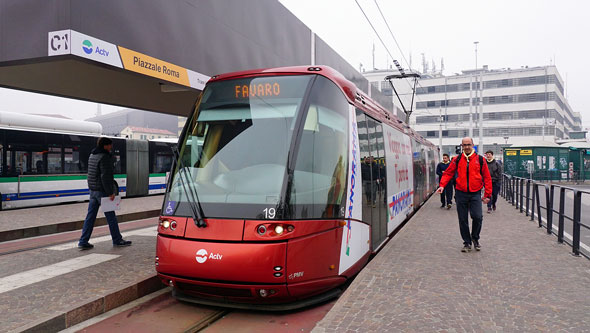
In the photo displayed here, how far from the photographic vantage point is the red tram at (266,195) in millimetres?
A: 4340

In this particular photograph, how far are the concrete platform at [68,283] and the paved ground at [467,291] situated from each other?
8.10 ft

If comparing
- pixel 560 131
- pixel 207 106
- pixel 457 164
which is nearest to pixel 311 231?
pixel 207 106

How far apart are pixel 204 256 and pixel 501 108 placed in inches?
3140

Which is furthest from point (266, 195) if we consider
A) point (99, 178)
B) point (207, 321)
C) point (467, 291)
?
point (99, 178)

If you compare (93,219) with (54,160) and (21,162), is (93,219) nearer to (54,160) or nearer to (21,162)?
(21,162)

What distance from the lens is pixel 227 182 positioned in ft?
15.6

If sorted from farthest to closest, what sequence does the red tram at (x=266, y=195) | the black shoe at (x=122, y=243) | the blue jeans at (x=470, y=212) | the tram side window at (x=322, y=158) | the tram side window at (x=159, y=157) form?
the tram side window at (x=159, y=157)
the black shoe at (x=122, y=243)
the blue jeans at (x=470, y=212)
the tram side window at (x=322, y=158)
the red tram at (x=266, y=195)

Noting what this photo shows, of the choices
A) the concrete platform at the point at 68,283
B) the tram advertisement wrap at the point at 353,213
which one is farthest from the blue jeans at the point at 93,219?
the tram advertisement wrap at the point at 353,213

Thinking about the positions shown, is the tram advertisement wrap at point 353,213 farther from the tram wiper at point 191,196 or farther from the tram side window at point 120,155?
the tram side window at point 120,155

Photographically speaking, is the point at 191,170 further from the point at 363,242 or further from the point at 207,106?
the point at 363,242

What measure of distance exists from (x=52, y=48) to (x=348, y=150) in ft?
17.7

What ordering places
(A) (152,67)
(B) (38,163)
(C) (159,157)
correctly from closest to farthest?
(A) (152,67) → (B) (38,163) → (C) (159,157)

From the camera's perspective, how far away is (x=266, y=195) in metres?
4.52

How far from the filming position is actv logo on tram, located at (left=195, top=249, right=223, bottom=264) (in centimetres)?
430
